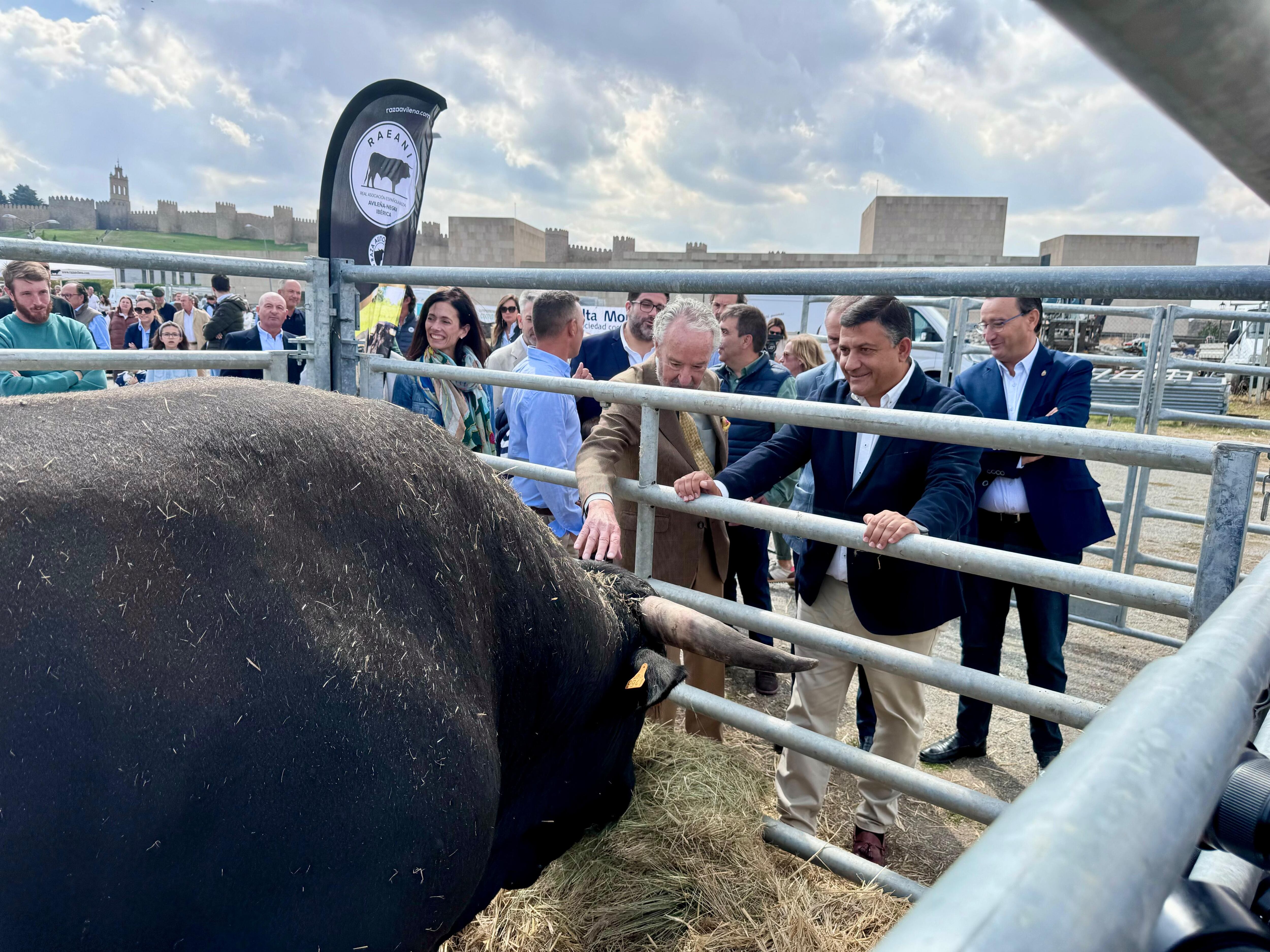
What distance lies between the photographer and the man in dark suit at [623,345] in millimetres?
5480

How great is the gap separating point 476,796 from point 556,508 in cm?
196

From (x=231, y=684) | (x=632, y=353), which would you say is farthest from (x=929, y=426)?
(x=632, y=353)

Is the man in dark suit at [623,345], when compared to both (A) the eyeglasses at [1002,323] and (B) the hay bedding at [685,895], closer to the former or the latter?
(A) the eyeglasses at [1002,323]

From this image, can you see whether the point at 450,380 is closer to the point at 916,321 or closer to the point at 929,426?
the point at 929,426

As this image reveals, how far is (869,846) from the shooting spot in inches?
123

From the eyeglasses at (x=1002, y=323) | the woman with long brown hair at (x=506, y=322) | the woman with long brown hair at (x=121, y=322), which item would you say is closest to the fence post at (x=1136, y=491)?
the eyeglasses at (x=1002, y=323)

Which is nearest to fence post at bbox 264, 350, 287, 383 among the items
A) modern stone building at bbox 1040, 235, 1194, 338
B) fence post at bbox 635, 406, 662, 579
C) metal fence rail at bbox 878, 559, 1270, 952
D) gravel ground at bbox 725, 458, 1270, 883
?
fence post at bbox 635, 406, 662, 579

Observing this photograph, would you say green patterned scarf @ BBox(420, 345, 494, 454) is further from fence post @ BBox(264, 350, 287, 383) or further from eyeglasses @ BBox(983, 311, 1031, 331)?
eyeglasses @ BBox(983, 311, 1031, 331)

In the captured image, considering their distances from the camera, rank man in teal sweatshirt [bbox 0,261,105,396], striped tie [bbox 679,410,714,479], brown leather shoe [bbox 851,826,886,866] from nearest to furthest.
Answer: brown leather shoe [bbox 851,826,886,866], striped tie [bbox 679,410,714,479], man in teal sweatshirt [bbox 0,261,105,396]

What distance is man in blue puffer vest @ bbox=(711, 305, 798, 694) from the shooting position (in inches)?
186

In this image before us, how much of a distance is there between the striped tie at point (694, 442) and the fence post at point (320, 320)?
1.65 m

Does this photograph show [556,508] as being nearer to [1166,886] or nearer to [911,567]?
[911,567]

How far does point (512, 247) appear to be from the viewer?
4094 centimetres

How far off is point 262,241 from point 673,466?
7229 cm
